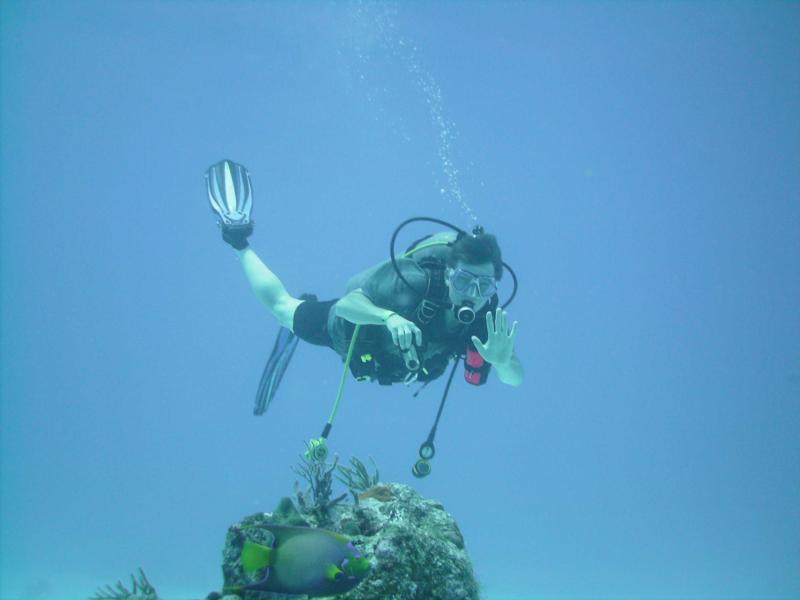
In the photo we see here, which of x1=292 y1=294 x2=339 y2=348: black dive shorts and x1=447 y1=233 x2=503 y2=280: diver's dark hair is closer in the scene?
x1=447 y1=233 x2=503 y2=280: diver's dark hair

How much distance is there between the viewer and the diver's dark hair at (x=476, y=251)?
541 cm

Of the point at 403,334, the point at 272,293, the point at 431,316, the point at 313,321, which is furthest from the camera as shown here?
the point at 272,293

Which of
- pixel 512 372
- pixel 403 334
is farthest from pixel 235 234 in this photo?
pixel 512 372

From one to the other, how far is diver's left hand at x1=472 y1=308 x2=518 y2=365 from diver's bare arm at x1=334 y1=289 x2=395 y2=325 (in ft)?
3.35

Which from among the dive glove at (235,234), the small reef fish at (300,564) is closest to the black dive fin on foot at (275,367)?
the dive glove at (235,234)

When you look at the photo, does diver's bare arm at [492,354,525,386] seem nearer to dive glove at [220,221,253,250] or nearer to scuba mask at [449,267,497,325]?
scuba mask at [449,267,497,325]

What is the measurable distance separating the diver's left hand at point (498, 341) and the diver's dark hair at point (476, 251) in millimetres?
657

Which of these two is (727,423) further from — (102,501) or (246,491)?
(102,501)

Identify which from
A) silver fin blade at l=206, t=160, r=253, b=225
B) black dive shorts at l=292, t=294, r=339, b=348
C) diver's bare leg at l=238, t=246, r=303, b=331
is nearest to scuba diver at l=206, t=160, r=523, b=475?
black dive shorts at l=292, t=294, r=339, b=348

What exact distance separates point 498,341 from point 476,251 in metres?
1.03

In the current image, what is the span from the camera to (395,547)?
3461mm

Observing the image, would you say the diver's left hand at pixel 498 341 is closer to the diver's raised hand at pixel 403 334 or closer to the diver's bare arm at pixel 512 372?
the diver's bare arm at pixel 512 372

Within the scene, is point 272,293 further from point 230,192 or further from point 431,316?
point 431,316

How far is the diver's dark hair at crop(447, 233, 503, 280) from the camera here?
541 cm
